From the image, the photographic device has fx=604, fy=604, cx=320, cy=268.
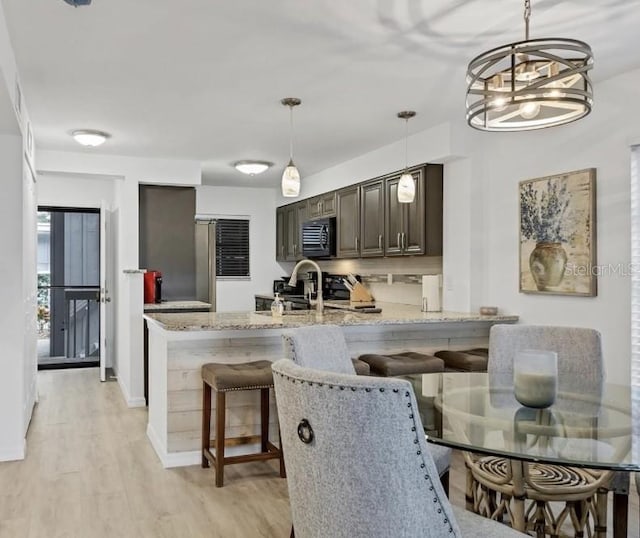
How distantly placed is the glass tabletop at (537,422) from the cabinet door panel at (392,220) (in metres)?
2.89

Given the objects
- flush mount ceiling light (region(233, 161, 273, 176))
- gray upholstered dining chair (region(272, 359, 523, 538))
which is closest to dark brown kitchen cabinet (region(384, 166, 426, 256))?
flush mount ceiling light (region(233, 161, 273, 176))

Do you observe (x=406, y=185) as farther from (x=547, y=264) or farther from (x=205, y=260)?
(x=205, y=260)

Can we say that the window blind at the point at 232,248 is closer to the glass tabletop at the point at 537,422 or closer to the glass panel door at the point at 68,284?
the glass panel door at the point at 68,284

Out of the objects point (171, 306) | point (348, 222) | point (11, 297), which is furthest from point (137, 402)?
point (348, 222)

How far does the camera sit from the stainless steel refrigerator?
7.48 m

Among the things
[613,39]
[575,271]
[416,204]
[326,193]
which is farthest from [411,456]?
[326,193]

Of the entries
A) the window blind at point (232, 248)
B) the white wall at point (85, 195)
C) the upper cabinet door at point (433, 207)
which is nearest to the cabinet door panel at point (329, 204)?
the upper cabinet door at point (433, 207)

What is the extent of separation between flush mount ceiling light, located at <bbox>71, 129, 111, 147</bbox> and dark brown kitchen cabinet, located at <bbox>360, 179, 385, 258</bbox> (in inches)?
96.3

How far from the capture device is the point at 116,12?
2.81 m

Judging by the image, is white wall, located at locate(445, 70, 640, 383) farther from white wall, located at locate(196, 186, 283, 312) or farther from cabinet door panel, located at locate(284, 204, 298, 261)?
white wall, located at locate(196, 186, 283, 312)

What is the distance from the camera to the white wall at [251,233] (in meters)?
8.28

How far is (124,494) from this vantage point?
336 centimetres

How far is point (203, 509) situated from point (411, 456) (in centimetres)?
215

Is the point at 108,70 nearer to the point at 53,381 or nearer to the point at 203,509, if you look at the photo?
the point at 203,509
